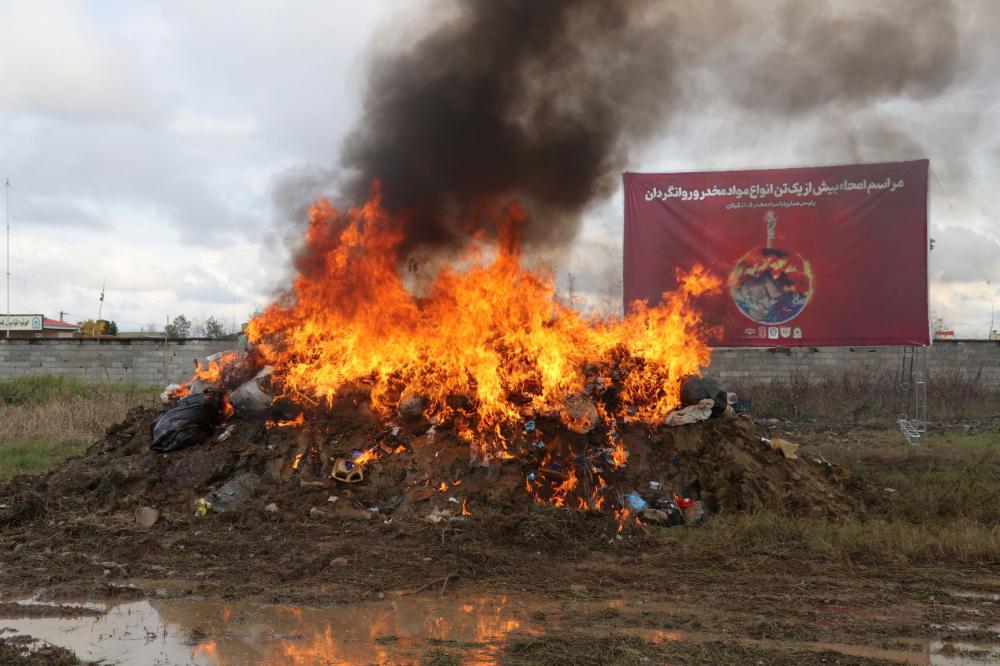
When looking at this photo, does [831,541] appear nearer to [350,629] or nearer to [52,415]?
[350,629]

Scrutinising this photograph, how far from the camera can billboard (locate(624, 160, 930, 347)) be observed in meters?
14.3

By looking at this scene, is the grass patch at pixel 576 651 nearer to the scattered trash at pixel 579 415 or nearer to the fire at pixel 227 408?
the scattered trash at pixel 579 415

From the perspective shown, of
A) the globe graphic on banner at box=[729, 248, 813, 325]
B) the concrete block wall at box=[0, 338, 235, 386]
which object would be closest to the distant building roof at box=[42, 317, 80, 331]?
the concrete block wall at box=[0, 338, 235, 386]

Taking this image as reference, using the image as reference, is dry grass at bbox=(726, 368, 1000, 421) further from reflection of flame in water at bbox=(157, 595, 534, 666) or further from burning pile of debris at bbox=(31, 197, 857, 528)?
reflection of flame in water at bbox=(157, 595, 534, 666)

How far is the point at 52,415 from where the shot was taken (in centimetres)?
1442

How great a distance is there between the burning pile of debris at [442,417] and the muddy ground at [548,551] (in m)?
0.04

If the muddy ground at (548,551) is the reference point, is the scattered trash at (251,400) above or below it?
above

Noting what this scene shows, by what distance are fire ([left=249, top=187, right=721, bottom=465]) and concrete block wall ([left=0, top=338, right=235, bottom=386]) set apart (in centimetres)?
1118

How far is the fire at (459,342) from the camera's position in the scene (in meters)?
8.83

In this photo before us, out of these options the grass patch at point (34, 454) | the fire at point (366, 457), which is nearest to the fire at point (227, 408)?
the fire at point (366, 457)

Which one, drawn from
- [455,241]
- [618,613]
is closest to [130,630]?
[618,613]

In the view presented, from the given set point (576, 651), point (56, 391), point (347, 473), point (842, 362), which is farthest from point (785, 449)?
point (56, 391)

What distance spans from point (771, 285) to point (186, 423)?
34.6 ft

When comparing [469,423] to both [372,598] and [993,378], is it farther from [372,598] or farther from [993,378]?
[993,378]
